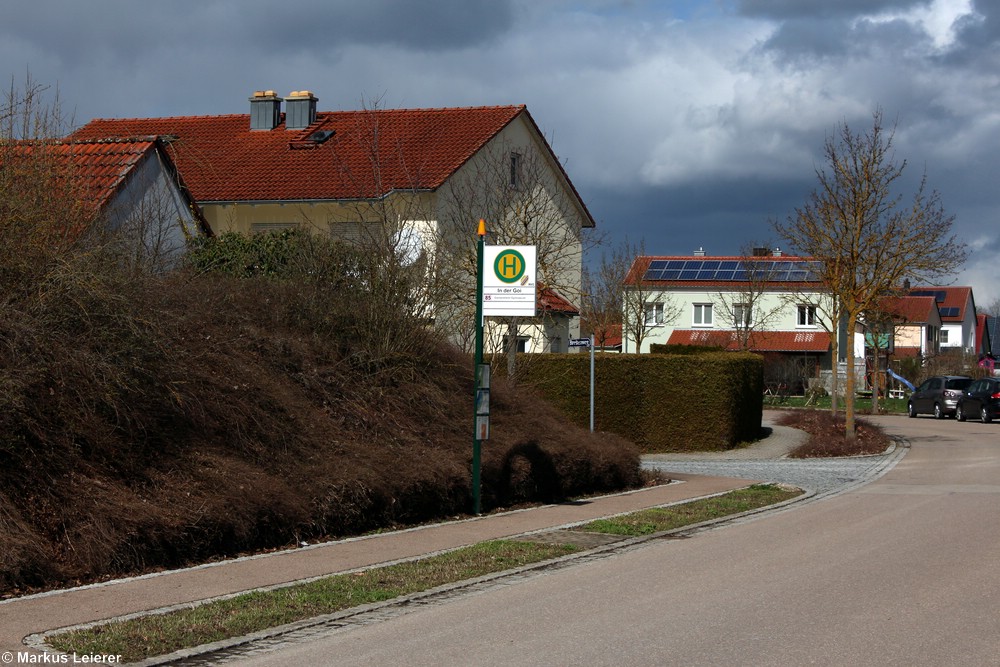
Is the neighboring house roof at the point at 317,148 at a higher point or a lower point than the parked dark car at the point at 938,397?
higher

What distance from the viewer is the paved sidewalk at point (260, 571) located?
781 cm

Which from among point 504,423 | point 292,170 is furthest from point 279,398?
point 292,170

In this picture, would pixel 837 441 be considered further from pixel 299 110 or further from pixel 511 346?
pixel 299 110

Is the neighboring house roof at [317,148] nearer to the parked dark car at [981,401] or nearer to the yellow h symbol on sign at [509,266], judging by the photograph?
the yellow h symbol on sign at [509,266]

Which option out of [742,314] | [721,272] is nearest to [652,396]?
[742,314]

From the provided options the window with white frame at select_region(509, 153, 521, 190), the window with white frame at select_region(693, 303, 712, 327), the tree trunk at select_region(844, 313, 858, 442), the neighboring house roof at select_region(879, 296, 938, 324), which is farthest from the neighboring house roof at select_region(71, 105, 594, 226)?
the neighboring house roof at select_region(879, 296, 938, 324)

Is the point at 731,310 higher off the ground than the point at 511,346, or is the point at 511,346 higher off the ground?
the point at 731,310

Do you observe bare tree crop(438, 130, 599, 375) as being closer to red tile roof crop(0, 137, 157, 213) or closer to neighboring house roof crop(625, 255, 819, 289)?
red tile roof crop(0, 137, 157, 213)

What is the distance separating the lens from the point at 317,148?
3434 cm

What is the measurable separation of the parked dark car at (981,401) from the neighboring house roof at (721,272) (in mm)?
15395

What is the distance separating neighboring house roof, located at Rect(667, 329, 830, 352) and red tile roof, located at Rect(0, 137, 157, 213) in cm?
4816

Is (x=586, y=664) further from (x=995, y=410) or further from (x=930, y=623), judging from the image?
(x=995, y=410)

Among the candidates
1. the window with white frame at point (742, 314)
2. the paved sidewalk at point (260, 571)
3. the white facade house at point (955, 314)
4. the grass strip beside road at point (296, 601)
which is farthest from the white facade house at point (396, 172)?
the white facade house at point (955, 314)

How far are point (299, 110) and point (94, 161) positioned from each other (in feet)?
55.5
